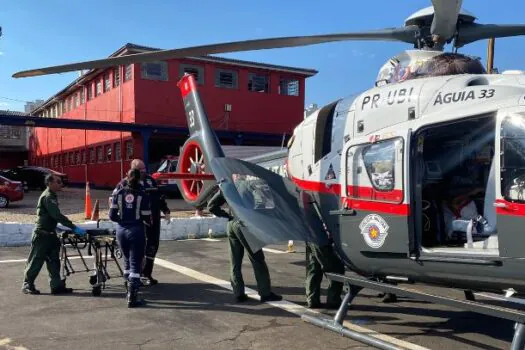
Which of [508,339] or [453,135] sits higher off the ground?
[453,135]

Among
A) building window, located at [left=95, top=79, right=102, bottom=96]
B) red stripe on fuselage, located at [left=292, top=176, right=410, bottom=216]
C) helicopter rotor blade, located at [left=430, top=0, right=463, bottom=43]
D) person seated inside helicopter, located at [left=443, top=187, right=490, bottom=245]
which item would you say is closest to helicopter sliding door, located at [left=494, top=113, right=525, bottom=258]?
person seated inside helicopter, located at [left=443, top=187, right=490, bottom=245]

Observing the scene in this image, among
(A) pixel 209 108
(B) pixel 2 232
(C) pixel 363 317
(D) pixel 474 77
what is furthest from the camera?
(A) pixel 209 108

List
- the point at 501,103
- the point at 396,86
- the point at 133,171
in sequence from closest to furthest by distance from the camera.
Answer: the point at 501,103 → the point at 396,86 → the point at 133,171

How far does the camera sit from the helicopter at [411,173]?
4.38 meters

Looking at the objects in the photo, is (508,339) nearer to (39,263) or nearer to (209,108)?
(39,263)

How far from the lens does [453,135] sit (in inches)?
226

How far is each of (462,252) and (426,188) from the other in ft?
3.92

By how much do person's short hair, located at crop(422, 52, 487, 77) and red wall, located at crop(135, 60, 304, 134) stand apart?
2352 cm

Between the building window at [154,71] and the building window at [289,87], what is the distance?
801cm

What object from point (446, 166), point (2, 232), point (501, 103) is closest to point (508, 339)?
point (446, 166)

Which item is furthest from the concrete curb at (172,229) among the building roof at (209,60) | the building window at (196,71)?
the building window at (196,71)

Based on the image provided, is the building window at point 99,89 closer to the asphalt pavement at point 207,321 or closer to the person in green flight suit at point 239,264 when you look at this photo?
the asphalt pavement at point 207,321

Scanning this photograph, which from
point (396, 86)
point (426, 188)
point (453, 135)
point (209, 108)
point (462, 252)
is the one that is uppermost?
point (209, 108)

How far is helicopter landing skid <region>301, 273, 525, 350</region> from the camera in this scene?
413cm
